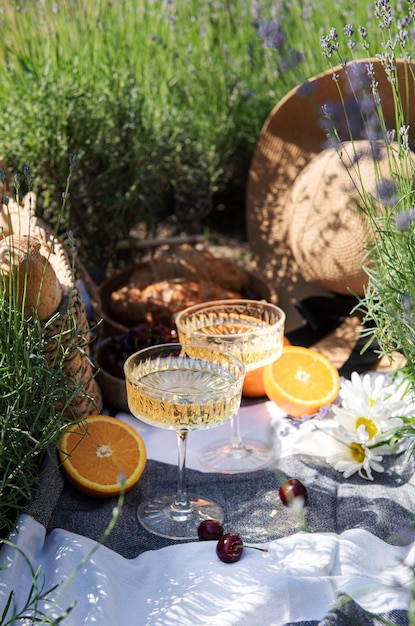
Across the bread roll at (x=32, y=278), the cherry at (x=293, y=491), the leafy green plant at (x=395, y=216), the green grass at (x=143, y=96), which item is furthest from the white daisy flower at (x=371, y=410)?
the green grass at (x=143, y=96)

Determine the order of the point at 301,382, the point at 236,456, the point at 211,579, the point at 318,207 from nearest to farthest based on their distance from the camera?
the point at 211,579 → the point at 236,456 → the point at 301,382 → the point at 318,207

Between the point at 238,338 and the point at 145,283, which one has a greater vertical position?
the point at 238,338

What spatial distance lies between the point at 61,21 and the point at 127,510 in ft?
6.15

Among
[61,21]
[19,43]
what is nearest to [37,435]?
[19,43]

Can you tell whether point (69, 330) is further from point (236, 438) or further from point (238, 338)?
point (236, 438)

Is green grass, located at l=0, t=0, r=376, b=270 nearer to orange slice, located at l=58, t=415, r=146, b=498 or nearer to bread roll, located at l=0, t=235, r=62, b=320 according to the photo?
bread roll, located at l=0, t=235, r=62, b=320

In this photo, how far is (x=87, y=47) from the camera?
290 centimetres

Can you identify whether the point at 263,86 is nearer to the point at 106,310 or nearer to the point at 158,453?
the point at 106,310

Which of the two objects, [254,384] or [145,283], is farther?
[145,283]

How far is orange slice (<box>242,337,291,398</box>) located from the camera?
7.64 ft

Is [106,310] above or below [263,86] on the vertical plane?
below

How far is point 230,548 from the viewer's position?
1588mm

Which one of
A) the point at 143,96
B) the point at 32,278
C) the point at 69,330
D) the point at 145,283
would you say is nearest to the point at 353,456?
the point at 69,330

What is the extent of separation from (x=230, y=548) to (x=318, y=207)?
4.32 feet
